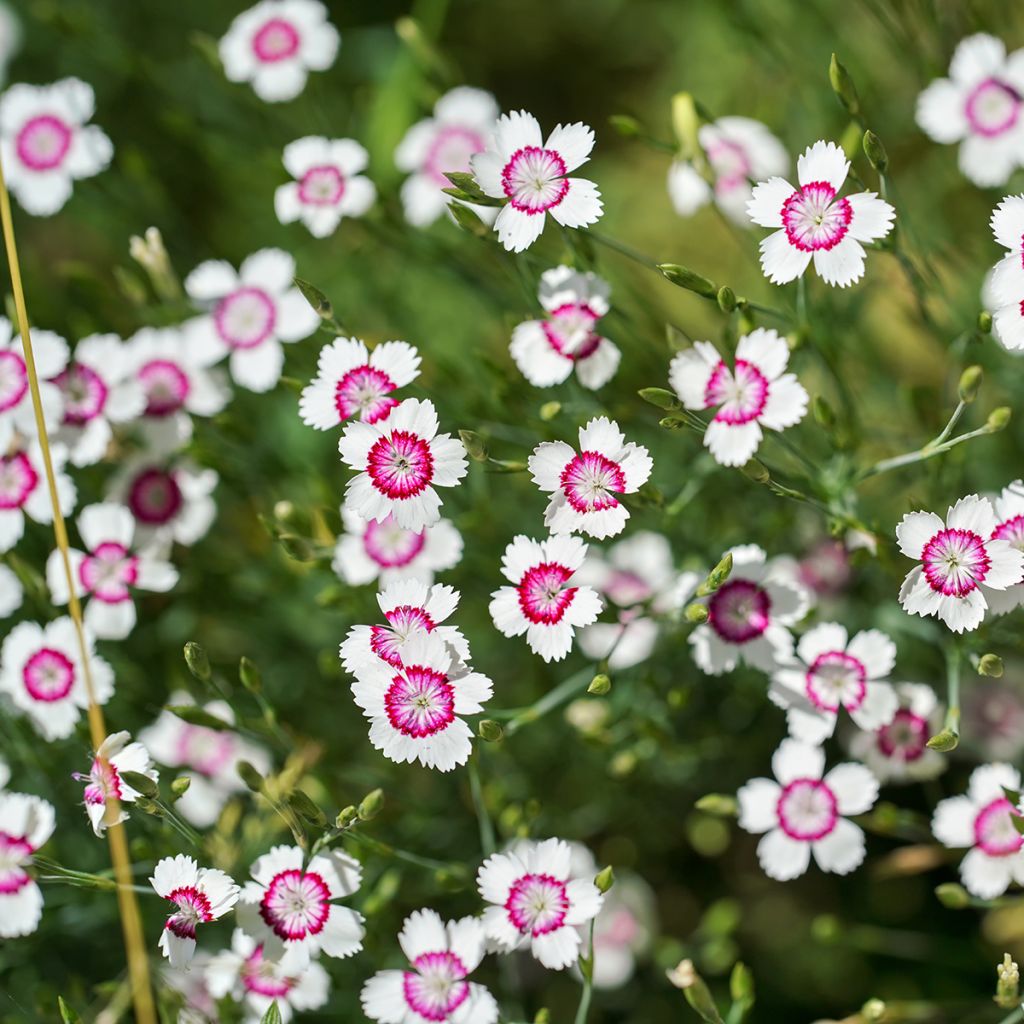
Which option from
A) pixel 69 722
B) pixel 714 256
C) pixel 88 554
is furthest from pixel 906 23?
pixel 69 722

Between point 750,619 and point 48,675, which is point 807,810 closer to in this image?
point 750,619

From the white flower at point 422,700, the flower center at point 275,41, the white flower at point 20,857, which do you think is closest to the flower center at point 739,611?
the white flower at point 422,700

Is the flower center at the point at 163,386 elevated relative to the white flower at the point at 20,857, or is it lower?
elevated

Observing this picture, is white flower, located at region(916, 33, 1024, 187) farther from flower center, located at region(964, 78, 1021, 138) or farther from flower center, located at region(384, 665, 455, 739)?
flower center, located at region(384, 665, 455, 739)

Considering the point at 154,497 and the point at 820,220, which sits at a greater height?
the point at 820,220

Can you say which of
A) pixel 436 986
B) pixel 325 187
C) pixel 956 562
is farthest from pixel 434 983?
pixel 325 187

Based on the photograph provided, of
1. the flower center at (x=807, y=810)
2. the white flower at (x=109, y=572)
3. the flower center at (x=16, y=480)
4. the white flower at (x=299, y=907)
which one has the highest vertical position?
the flower center at (x=16, y=480)

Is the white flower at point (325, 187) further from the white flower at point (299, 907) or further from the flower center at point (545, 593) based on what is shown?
the white flower at point (299, 907)
